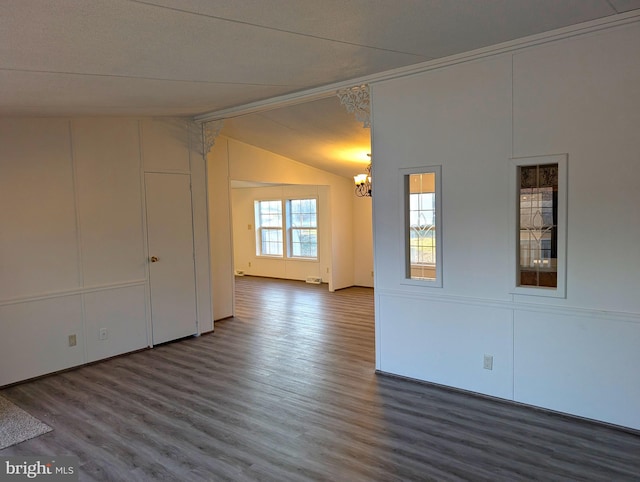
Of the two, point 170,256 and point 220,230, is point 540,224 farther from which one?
point 220,230

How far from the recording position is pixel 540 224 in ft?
10.6

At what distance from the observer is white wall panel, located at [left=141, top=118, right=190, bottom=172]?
196 inches

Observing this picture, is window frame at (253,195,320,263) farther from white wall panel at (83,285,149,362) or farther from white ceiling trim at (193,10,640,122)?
white wall panel at (83,285,149,362)

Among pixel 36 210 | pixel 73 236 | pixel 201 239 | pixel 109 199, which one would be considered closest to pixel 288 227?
pixel 201 239

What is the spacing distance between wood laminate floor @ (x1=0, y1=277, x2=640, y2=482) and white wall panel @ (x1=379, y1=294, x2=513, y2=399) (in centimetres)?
14

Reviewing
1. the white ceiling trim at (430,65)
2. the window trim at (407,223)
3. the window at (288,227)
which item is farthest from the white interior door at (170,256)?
the window at (288,227)

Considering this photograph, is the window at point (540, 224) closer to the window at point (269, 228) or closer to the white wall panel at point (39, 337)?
the white wall panel at point (39, 337)

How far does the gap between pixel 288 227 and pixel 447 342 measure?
6.69m

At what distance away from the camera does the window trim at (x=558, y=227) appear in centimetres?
307

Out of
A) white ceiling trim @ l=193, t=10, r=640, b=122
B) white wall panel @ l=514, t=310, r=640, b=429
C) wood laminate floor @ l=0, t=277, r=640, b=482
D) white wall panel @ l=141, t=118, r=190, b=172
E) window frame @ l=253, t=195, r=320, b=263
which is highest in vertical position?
white ceiling trim @ l=193, t=10, r=640, b=122

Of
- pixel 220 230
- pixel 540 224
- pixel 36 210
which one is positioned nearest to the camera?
pixel 540 224

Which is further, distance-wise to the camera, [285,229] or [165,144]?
[285,229]

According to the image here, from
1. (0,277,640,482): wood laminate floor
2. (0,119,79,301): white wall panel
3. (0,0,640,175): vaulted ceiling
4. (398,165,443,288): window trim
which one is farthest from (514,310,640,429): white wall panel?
(0,119,79,301): white wall panel

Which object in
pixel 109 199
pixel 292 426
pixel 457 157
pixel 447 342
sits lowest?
pixel 292 426
